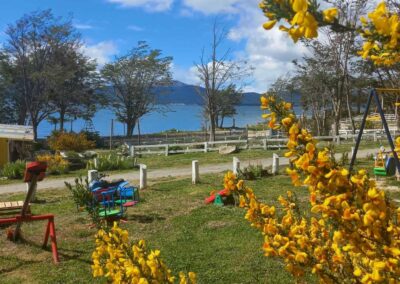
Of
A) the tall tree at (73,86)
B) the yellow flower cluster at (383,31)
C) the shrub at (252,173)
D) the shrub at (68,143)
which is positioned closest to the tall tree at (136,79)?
the tall tree at (73,86)

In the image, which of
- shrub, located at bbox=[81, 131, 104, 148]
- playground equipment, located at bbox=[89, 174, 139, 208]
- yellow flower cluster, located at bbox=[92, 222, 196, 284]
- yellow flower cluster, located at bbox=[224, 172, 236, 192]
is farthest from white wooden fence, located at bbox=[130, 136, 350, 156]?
yellow flower cluster, located at bbox=[224, 172, 236, 192]

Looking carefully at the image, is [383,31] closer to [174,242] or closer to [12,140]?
[174,242]

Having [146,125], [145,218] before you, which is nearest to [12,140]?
[145,218]

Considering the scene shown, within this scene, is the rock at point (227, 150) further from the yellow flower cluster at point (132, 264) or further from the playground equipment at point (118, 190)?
the yellow flower cluster at point (132, 264)

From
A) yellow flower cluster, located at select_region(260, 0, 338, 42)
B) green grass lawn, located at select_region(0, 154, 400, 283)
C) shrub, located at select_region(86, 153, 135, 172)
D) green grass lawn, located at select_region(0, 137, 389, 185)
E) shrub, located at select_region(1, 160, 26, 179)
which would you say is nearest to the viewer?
yellow flower cluster, located at select_region(260, 0, 338, 42)

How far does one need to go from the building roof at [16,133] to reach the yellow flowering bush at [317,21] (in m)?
26.3

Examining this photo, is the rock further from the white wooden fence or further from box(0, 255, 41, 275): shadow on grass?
box(0, 255, 41, 275): shadow on grass

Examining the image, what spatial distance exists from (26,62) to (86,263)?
3805cm

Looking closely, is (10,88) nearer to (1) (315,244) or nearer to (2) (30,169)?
(2) (30,169)

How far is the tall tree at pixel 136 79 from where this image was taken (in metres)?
49.7

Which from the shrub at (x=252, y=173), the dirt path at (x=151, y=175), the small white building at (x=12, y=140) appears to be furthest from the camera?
the small white building at (x=12, y=140)

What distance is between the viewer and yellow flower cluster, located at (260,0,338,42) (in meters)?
1.53

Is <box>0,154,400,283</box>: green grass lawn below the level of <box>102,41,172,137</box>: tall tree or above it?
below

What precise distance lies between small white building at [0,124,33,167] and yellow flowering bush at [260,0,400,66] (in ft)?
84.6
